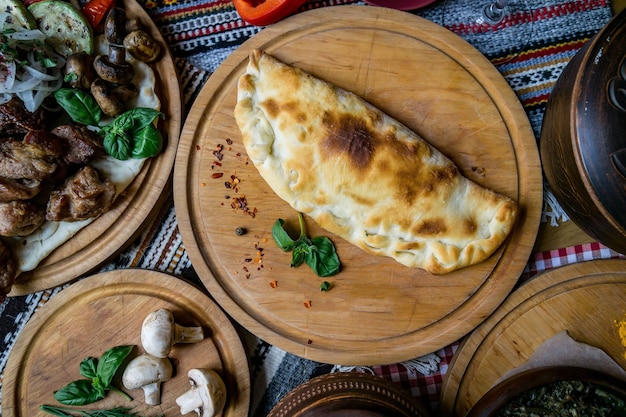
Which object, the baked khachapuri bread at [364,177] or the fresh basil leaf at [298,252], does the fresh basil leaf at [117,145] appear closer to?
the baked khachapuri bread at [364,177]

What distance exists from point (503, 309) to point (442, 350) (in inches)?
14.2

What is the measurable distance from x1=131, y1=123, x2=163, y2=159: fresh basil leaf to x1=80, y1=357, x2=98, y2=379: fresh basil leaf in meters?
1.00

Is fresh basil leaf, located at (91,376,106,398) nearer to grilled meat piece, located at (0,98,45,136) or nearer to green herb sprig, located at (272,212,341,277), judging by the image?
green herb sprig, located at (272,212,341,277)

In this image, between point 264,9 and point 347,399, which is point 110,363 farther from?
point 264,9

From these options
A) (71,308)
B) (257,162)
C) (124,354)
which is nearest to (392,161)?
(257,162)

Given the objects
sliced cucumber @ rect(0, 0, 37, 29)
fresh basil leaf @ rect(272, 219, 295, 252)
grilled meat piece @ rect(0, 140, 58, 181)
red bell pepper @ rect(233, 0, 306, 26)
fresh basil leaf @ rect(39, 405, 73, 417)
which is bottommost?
fresh basil leaf @ rect(39, 405, 73, 417)

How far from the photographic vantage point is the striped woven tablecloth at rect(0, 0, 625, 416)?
233 cm

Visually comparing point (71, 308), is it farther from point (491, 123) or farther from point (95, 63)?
point (491, 123)

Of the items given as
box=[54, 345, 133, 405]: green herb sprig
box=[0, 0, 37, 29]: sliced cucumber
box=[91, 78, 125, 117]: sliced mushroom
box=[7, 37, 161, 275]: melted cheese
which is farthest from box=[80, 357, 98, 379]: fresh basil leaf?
box=[0, 0, 37, 29]: sliced cucumber

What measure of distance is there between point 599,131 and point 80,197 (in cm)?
220

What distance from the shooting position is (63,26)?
7.39ft

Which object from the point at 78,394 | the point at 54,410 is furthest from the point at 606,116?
the point at 54,410

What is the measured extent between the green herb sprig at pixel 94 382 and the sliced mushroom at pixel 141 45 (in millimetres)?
1401

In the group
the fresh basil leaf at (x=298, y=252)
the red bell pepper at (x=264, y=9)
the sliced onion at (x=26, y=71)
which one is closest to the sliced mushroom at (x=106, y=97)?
the sliced onion at (x=26, y=71)
